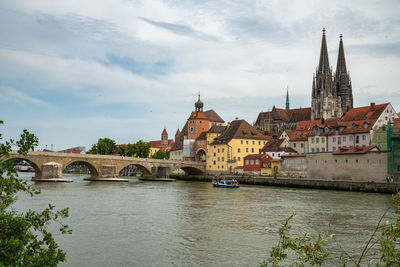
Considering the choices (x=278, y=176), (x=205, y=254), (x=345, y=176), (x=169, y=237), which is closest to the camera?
(x=205, y=254)

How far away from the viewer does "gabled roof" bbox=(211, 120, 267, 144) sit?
265 ft

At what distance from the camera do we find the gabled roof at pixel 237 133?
8075 centimetres

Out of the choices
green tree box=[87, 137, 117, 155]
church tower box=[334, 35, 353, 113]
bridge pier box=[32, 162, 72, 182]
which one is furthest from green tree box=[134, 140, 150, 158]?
church tower box=[334, 35, 353, 113]

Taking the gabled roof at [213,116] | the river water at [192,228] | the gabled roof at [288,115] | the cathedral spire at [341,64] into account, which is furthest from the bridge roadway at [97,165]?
the cathedral spire at [341,64]

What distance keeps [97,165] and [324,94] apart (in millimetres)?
78605

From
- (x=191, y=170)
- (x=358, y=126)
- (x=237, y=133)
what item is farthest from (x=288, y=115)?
(x=358, y=126)

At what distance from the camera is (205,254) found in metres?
16.1

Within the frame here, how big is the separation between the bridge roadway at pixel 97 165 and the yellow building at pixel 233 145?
137 inches

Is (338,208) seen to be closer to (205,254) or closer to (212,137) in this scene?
(205,254)

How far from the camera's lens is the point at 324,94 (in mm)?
123750

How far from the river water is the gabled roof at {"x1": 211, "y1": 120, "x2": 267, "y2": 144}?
151 ft

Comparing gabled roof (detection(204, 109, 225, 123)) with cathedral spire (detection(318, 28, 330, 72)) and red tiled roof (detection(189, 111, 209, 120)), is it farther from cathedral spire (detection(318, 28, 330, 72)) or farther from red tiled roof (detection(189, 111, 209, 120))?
cathedral spire (detection(318, 28, 330, 72))

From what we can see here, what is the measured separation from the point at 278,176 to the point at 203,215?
41.9 metres

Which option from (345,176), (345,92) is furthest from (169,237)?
(345,92)
